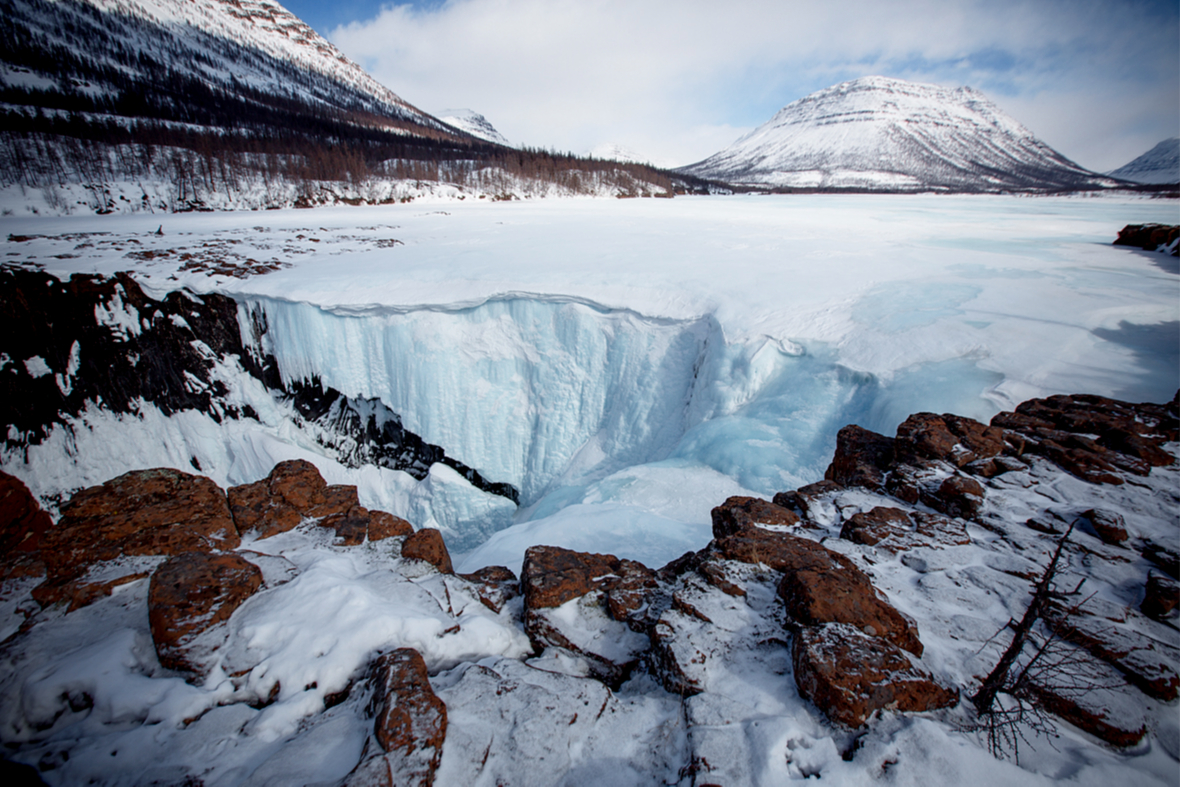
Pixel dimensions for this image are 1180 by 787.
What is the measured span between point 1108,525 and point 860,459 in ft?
4.74

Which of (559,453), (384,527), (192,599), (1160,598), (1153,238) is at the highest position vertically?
(1153,238)

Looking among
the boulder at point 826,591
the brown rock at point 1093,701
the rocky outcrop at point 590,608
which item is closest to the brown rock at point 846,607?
the boulder at point 826,591

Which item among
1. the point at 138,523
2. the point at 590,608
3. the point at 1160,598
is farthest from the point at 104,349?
the point at 1160,598

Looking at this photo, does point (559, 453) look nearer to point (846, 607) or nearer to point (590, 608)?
point (590, 608)

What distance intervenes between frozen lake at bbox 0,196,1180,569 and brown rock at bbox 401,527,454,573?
795 millimetres

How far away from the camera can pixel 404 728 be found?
1.73 meters

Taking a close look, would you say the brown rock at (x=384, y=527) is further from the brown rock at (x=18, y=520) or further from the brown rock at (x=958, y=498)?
the brown rock at (x=958, y=498)

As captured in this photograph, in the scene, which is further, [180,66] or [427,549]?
[180,66]

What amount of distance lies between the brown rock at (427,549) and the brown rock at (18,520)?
7.32ft

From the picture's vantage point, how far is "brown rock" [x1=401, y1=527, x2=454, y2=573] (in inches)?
123

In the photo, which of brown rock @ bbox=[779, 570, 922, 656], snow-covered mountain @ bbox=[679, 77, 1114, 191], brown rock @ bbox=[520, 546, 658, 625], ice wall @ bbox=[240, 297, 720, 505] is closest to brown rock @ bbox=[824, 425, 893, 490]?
brown rock @ bbox=[779, 570, 922, 656]

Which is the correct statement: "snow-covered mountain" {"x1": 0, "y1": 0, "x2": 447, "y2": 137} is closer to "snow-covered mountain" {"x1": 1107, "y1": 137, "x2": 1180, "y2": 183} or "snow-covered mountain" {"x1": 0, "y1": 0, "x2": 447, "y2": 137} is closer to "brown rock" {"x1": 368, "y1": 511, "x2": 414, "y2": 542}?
"brown rock" {"x1": 368, "y1": 511, "x2": 414, "y2": 542}

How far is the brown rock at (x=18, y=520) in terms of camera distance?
2715 millimetres

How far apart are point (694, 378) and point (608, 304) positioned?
1.83 m
